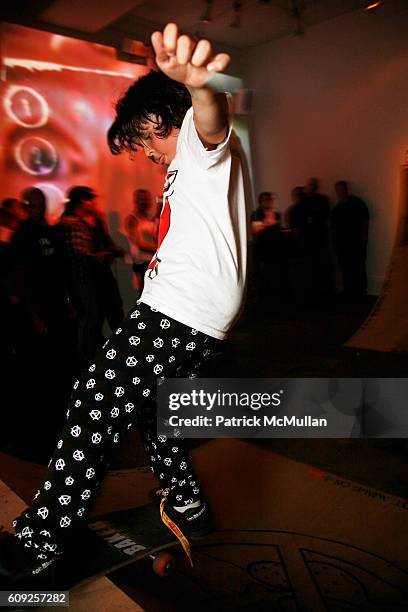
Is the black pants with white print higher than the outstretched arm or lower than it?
lower

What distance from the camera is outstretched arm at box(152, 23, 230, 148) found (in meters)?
0.79

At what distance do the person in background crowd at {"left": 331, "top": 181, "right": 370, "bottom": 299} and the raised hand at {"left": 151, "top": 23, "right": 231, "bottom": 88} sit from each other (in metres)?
5.70

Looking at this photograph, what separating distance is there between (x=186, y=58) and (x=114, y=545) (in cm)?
119

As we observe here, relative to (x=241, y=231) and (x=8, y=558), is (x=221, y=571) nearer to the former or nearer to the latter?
(x=8, y=558)

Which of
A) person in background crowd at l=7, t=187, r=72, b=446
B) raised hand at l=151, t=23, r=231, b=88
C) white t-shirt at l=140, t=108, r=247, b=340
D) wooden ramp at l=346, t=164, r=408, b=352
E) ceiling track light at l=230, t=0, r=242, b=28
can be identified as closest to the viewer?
raised hand at l=151, t=23, r=231, b=88

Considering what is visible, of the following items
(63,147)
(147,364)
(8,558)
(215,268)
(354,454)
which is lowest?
(354,454)

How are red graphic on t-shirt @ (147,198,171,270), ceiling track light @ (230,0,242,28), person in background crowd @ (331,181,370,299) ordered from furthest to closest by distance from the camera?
person in background crowd @ (331,181,370,299), ceiling track light @ (230,0,242,28), red graphic on t-shirt @ (147,198,171,270)

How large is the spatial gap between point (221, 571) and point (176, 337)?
0.65 metres

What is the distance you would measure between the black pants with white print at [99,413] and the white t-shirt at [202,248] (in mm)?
46

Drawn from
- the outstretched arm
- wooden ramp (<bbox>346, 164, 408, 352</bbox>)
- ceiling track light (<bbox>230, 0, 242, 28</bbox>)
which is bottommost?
wooden ramp (<bbox>346, 164, 408, 352</bbox>)

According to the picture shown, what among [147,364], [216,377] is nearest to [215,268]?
[147,364]

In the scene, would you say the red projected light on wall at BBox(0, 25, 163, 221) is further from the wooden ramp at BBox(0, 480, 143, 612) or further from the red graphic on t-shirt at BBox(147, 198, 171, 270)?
the wooden ramp at BBox(0, 480, 143, 612)

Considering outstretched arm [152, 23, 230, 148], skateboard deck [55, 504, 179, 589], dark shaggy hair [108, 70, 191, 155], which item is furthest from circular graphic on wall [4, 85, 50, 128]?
outstretched arm [152, 23, 230, 148]

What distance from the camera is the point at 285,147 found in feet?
23.3
